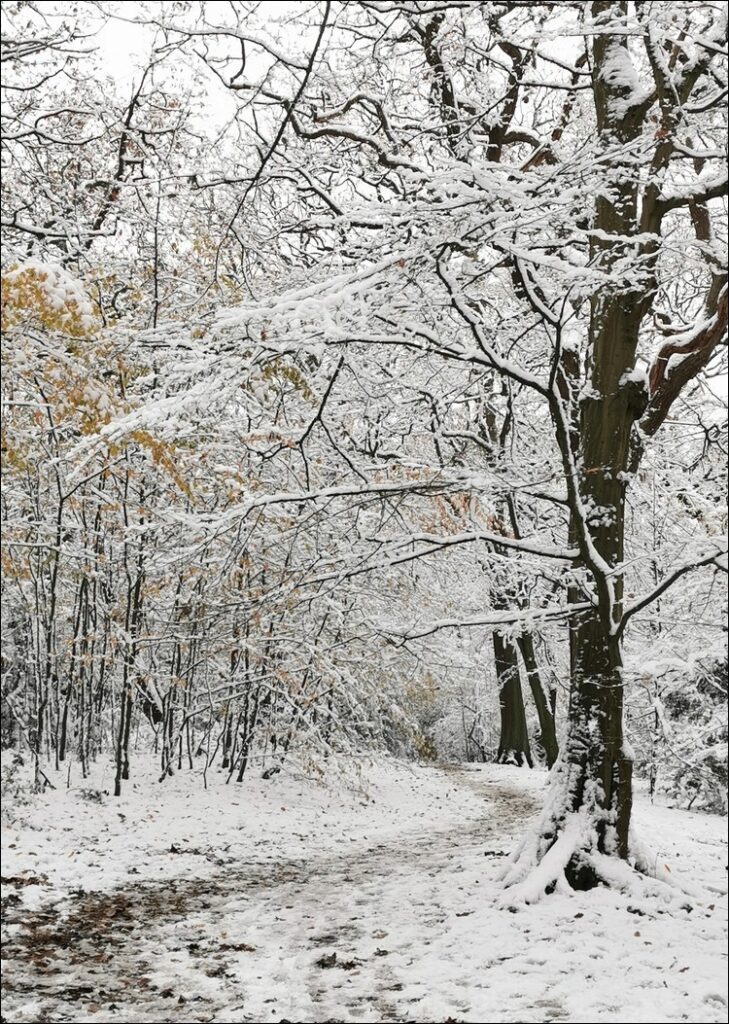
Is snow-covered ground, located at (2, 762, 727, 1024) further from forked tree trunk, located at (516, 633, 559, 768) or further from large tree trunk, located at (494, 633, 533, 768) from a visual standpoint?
large tree trunk, located at (494, 633, 533, 768)

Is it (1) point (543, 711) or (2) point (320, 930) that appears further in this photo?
(1) point (543, 711)

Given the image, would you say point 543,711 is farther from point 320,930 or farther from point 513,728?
Result: point 320,930

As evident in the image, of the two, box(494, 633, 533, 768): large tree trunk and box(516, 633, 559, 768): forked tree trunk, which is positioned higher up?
box(516, 633, 559, 768): forked tree trunk

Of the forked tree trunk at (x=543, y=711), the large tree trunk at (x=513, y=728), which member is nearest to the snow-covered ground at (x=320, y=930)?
the forked tree trunk at (x=543, y=711)

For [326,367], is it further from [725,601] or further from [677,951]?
[677,951]

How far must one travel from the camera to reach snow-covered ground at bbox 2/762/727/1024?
13.7ft

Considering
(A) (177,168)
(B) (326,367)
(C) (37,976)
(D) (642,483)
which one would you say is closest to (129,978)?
(C) (37,976)

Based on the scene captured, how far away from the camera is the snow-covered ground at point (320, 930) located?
4184mm

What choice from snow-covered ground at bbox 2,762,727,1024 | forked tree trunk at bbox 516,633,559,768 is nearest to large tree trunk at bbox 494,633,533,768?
forked tree trunk at bbox 516,633,559,768

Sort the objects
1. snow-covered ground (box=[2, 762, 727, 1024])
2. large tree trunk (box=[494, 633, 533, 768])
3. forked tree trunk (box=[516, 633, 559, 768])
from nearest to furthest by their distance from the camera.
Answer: snow-covered ground (box=[2, 762, 727, 1024]) → forked tree trunk (box=[516, 633, 559, 768]) → large tree trunk (box=[494, 633, 533, 768])

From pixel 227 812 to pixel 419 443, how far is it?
5.11 metres

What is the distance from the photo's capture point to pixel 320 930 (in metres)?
5.58

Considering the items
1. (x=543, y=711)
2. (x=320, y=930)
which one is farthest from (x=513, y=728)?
(x=320, y=930)

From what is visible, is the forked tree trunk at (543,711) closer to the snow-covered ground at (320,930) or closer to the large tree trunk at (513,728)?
the snow-covered ground at (320,930)
